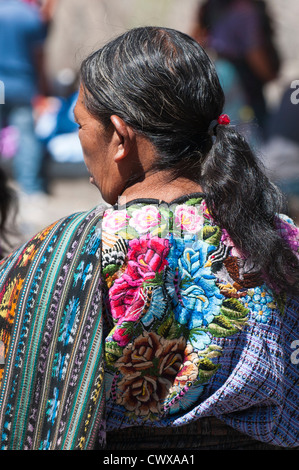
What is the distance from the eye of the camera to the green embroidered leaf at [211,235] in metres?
1.64

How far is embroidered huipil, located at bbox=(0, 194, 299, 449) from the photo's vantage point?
5.08 feet

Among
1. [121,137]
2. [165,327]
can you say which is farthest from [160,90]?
[165,327]

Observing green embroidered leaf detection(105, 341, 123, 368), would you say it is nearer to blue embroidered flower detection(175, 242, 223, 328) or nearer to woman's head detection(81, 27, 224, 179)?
blue embroidered flower detection(175, 242, 223, 328)

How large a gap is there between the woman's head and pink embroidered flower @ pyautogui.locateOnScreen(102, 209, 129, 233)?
0.65 feet

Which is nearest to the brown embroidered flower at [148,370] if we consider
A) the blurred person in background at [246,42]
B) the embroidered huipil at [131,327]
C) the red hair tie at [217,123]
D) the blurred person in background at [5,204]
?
the embroidered huipil at [131,327]

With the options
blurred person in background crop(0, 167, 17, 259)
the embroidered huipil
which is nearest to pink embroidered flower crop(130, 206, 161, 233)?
the embroidered huipil

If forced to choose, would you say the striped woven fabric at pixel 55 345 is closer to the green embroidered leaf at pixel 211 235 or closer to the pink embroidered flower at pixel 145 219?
A: the pink embroidered flower at pixel 145 219

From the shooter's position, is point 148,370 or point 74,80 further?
point 74,80

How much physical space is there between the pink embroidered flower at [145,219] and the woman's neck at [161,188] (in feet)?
0.23

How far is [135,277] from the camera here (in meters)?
1.56

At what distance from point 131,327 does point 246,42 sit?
4.92 m

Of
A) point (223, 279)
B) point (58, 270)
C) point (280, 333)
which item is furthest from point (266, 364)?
point (58, 270)

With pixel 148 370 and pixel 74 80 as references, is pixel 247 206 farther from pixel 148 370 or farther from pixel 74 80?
pixel 74 80

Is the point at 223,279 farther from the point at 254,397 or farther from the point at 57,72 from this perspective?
the point at 57,72
